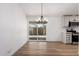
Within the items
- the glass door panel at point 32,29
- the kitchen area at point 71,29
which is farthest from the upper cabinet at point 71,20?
the glass door panel at point 32,29

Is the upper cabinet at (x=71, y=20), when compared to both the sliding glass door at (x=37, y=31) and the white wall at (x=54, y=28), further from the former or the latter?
the sliding glass door at (x=37, y=31)

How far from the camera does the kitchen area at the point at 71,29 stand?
877cm

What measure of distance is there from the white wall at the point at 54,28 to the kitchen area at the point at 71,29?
1.70 feet

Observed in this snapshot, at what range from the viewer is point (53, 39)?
10109 millimetres

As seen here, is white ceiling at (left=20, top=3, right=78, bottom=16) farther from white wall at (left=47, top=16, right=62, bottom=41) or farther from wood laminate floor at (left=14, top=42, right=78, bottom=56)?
wood laminate floor at (left=14, top=42, right=78, bottom=56)

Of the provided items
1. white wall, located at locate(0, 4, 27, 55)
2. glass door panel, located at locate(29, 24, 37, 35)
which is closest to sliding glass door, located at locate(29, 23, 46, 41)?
glass door panel, located at locate(29, 24, 37, 35)

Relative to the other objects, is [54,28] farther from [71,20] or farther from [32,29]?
[32,29]

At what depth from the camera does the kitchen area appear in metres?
8.77

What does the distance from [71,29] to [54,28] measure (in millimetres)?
1330

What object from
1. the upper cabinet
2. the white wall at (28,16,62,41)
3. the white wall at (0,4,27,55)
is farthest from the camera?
the white wall at (28,16,62,41)

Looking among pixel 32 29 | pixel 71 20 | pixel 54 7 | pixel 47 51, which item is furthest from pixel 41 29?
pixel 47 51

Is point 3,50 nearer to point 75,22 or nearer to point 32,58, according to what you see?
point 32,58

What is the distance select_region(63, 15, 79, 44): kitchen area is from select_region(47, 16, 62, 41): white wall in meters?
0.52

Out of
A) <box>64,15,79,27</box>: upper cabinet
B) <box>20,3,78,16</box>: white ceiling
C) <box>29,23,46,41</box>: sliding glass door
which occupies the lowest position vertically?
<box>29,23,46,41</box>: sliding glass door
